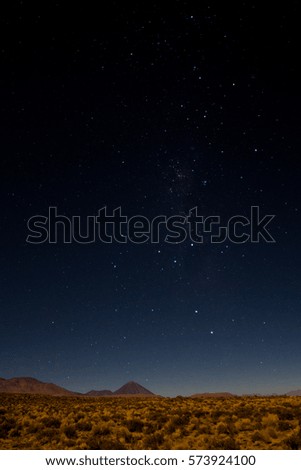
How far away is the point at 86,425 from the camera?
47.2 feet

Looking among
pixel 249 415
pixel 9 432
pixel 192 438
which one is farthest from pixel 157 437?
pixel 9 432

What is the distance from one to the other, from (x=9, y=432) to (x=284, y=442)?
993 centimetres

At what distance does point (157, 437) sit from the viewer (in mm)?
12039

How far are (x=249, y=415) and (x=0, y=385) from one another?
683ft

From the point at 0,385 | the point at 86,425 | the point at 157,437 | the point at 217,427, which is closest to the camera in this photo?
the point at 157,437

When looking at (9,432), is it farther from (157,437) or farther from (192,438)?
(192,438)

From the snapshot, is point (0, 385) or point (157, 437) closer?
point (157, 437)
